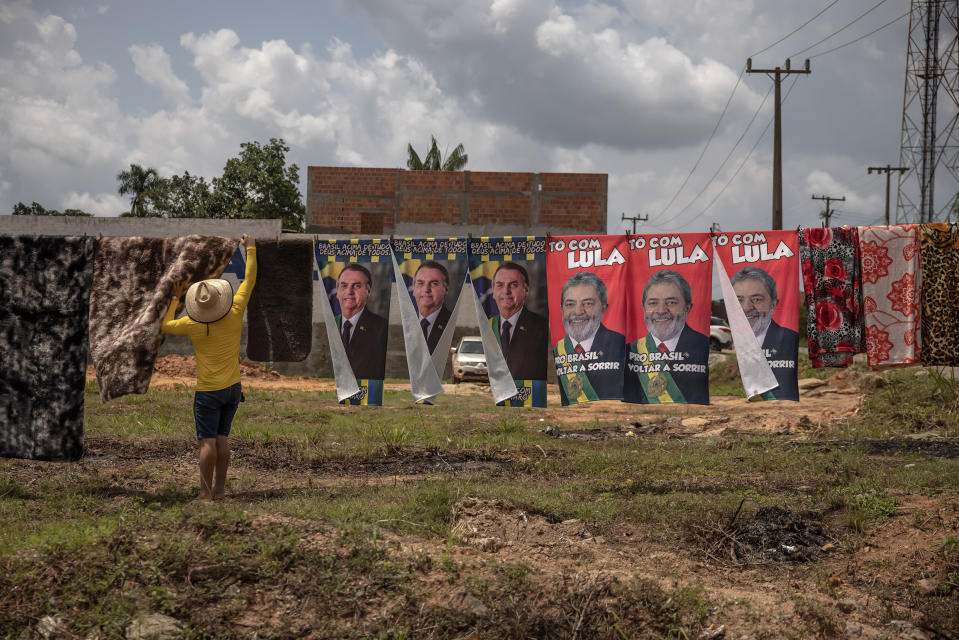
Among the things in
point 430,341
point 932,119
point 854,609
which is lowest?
point 854,609

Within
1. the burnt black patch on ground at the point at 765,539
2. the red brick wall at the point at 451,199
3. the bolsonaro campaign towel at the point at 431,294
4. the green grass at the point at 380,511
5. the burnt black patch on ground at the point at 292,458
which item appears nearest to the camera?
the green grass at the point at 380,511

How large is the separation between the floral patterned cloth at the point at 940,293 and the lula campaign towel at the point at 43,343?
25.5 feet

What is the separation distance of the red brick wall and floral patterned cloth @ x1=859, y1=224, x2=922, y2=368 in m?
14.6

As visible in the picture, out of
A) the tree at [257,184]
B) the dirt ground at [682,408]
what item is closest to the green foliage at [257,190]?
the tree at [257,184]

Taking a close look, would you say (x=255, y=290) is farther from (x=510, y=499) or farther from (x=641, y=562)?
(x=641, y=562)

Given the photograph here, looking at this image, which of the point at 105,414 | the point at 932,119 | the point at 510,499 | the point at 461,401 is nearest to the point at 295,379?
the point at 461,401

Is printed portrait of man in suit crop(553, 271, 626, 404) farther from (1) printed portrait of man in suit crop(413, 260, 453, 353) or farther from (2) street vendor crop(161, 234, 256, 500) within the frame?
(2) street vendor crop(161, 234, 256, 500)

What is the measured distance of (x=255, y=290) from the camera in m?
7.87

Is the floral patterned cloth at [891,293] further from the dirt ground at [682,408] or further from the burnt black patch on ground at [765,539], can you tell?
the dirt ground at [682,408]

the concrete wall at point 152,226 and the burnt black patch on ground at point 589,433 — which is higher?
the concrete wall at point 152,226

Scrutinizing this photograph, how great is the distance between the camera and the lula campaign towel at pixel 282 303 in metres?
7.84

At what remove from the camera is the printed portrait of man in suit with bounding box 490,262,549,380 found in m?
7.90

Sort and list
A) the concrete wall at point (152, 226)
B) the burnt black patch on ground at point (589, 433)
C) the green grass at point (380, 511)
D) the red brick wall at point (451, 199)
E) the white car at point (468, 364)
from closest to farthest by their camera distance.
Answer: the green grass at point (380, 511) → the burnt black patch on ground at point (589, 433) → the concrete wall at point (152, 226) → the white car at point (468, 364) → the red brick wall at point (451, 199)

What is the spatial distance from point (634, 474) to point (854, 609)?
3.71 m
